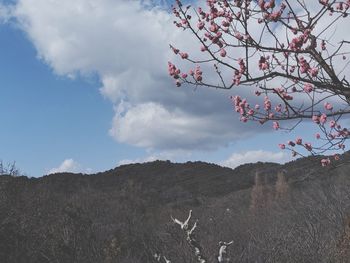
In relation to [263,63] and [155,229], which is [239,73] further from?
[155,229]

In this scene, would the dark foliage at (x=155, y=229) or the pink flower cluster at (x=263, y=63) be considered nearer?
the pink flower cluster at (x=263, y=63)

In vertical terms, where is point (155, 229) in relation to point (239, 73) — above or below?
above

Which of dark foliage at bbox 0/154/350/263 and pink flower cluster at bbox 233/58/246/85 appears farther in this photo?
dark foliage at bbox 0/154/350/263

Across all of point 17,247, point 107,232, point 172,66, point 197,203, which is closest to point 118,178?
point 197,203

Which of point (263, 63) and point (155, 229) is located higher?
point (155, 229)

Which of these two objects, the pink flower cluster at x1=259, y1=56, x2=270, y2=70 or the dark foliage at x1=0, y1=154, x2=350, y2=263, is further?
the dark foliage at x1=0, y1=154, x2=350, y2=263

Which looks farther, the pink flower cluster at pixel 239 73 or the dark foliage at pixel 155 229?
the dark foliage at pixel 155 229

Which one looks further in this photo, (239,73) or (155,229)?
(155,229)

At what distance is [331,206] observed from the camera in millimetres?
35062

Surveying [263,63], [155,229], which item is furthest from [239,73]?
[155,229]

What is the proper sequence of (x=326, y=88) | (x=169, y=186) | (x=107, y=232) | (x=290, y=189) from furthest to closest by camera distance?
(x=169, y=186) → (x=290, y=189) → (x=107, y=232) → (x=326, y=88)

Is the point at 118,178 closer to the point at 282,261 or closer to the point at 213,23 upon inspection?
the point at 282,261

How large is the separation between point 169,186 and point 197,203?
35.5 meters

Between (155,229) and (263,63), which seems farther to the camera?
(155,229)
